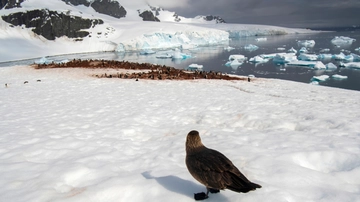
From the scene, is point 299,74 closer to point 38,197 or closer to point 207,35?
point 38,197

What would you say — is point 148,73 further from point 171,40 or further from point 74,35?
point 74,35

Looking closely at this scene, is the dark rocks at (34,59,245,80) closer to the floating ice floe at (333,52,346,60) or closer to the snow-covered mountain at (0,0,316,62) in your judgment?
the floating ice floe at (333,52,346,60)

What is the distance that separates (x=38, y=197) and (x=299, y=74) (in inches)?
1459

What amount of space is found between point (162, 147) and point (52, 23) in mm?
119263

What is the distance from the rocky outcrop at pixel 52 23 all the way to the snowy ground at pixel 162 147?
109m

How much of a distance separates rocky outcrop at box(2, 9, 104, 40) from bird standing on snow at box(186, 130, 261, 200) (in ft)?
377

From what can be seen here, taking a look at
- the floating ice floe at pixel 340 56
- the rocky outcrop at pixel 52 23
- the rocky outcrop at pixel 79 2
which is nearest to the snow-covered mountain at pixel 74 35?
the rocky outcrop at pixel 52 23

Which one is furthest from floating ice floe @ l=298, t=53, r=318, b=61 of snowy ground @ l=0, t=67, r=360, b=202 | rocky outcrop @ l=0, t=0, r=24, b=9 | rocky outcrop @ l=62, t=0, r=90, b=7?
rocky outcrop @ l=62, t=0, r=90, b=7

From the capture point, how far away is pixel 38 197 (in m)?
2.96

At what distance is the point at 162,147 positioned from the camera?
195 inches

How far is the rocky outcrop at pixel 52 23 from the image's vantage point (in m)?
96.9

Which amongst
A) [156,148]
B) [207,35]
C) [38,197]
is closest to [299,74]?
[156,148]

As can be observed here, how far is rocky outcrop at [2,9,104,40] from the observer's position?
3814 inches

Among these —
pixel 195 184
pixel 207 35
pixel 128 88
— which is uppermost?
pixel 207 35
